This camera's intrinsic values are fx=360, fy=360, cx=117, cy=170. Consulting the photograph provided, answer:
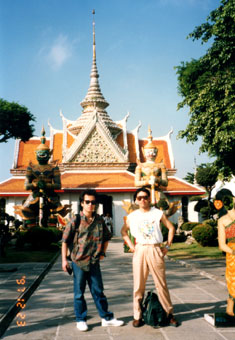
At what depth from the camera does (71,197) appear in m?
23.1

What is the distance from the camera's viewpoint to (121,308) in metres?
5.13

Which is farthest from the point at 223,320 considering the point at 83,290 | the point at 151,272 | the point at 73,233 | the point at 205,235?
the point at 205,235

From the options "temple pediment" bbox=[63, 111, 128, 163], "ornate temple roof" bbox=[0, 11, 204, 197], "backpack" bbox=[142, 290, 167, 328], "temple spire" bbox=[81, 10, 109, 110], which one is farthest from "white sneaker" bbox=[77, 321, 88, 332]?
"temple spire" bbox=[81, 10, 109, 110]

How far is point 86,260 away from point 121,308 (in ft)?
4.51

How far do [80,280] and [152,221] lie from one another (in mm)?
1093

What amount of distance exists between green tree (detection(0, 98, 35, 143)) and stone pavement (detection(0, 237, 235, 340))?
727 inches

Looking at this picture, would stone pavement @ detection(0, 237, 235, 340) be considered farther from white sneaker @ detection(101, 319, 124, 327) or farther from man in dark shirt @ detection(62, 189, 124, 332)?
man in dark shirt @ detection(62, 189, 124, 332)

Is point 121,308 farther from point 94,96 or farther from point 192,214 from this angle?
point 94,96

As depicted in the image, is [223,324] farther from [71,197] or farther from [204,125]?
[71,197]

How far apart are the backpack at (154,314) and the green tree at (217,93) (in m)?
9.91

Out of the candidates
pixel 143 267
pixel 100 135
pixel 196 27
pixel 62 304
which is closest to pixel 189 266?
pixel 62 304

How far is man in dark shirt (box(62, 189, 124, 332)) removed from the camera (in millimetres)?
4188

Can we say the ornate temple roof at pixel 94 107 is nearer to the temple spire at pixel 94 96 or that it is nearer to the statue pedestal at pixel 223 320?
the temple spire at pixel 94 96

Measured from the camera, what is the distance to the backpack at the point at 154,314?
4.19 metres
